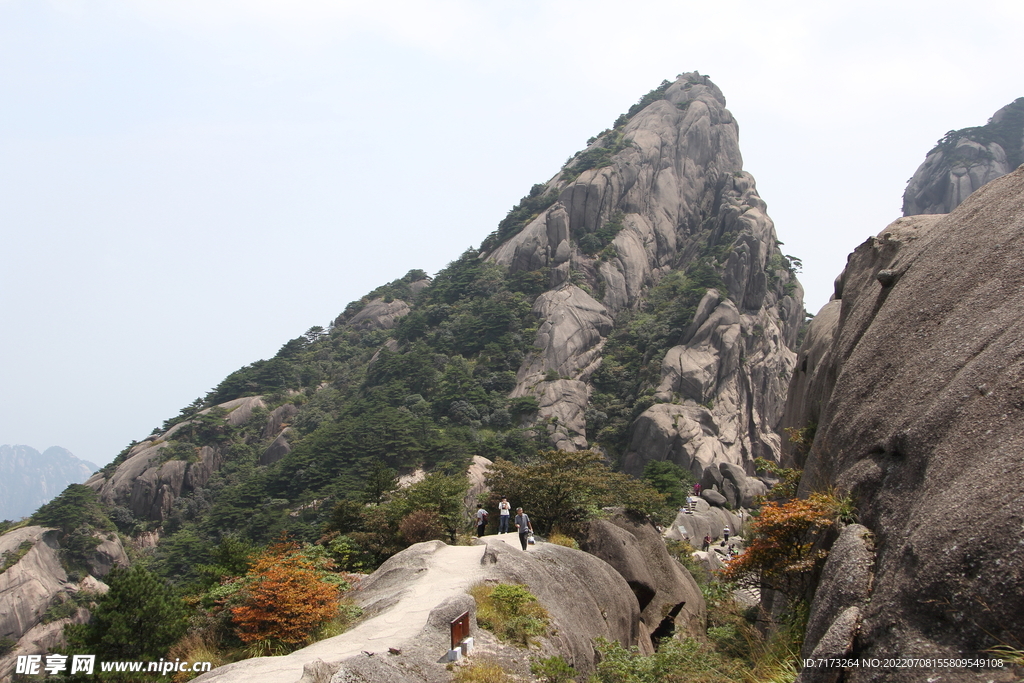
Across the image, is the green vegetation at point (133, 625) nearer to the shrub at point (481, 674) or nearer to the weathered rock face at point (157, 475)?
the shrub at point (481, 674)

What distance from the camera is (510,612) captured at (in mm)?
12641

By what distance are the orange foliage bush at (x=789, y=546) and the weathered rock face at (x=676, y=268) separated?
4835 centimetres

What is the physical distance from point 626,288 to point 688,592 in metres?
59.1

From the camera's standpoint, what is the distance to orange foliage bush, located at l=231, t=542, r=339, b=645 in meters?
12.4

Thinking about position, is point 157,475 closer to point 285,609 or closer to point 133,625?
point 133,625

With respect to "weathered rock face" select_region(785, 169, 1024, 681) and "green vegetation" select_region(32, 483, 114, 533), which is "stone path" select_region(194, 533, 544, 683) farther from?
"green vegetation" select_region(32, 483, 114, 533)

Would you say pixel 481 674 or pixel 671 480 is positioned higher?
pixel 481 674

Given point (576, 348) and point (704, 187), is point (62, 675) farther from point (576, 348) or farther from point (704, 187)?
point (704, 187)

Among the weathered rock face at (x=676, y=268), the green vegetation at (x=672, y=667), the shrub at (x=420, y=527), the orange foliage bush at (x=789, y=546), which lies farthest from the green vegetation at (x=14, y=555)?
the orange foliage bush at (x=789, y=546)

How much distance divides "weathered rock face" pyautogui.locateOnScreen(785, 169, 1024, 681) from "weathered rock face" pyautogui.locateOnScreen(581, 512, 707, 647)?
10277 millimetres

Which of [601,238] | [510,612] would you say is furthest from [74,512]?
[601,238]

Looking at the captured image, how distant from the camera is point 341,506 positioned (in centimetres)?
2292

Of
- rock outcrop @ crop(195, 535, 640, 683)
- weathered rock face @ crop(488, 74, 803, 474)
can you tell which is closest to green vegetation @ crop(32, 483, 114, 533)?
weathered rock face @ crop(488, 74, 803, 474)

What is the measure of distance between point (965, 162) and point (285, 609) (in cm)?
12412
